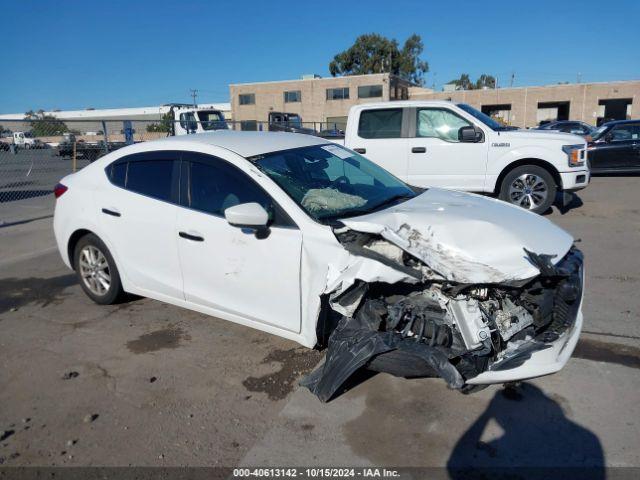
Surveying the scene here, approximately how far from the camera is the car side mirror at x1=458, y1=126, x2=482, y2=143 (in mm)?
8101

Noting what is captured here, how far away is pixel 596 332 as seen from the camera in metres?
3.95

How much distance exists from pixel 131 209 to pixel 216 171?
3.20 ft

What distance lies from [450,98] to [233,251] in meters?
47.9

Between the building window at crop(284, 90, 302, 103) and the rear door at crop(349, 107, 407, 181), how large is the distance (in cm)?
4794

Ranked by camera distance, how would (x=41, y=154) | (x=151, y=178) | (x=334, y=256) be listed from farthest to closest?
(x=41, y=154) → (x=151, y=178) → (x=334, y=256)

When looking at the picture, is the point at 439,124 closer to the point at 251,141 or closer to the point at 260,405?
the point at 251,141

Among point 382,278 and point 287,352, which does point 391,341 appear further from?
point 287,352

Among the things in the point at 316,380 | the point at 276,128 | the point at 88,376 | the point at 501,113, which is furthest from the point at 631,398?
the point at 501,113

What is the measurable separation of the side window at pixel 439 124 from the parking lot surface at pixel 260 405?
4.48 metres

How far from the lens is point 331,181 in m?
4.12

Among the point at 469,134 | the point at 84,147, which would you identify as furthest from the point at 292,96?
the point at 469,134

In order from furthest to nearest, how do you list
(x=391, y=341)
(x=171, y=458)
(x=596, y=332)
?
(x=596, y=332)
(x=391, y=341)
(x=171, y=458)

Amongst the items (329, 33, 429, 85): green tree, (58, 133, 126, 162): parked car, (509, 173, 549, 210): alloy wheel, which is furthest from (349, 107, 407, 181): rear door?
(329, 33, 429, 85): green tree

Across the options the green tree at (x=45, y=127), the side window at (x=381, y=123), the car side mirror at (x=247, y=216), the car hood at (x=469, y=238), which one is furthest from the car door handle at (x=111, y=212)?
the green tree at (x=45, y=127)
